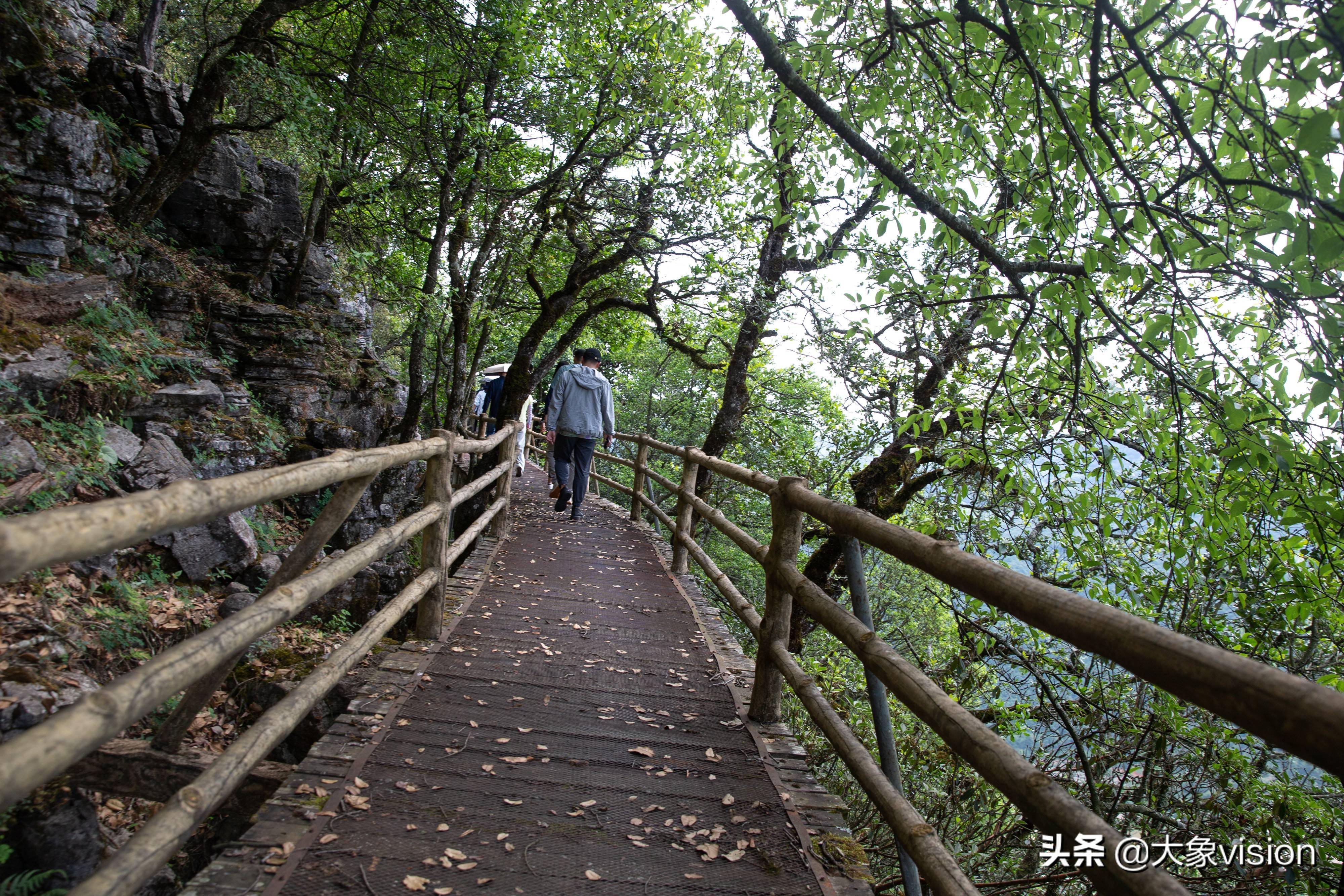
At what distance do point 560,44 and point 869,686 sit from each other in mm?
10181

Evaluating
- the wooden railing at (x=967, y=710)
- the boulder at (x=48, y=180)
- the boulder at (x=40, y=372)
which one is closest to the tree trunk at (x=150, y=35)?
the boulder at (x=48, y=180)

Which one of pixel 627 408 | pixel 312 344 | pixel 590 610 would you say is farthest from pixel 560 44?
pixel 627 408

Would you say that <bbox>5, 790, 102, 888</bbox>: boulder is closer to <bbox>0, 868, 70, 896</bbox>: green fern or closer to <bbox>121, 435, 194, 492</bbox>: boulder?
<bbox>0, 868, 70, 896</bbox>: green fern

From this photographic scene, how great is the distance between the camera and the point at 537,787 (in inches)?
105

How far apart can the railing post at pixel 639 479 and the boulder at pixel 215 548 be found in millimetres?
4392

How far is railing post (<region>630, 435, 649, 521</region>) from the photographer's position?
9.26 metres

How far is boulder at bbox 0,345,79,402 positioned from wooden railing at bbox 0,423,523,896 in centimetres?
407

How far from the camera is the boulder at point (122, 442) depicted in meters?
5.71

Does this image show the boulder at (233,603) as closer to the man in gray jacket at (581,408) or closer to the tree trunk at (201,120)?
the man in gray jacket at (581,408)

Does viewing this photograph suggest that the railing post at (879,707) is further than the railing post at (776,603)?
No

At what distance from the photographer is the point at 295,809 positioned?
90.9 inches

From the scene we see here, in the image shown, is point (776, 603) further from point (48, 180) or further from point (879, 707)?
point (48, 180)

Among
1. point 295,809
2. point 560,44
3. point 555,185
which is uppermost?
point 560,44

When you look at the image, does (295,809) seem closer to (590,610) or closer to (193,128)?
(590,610)
